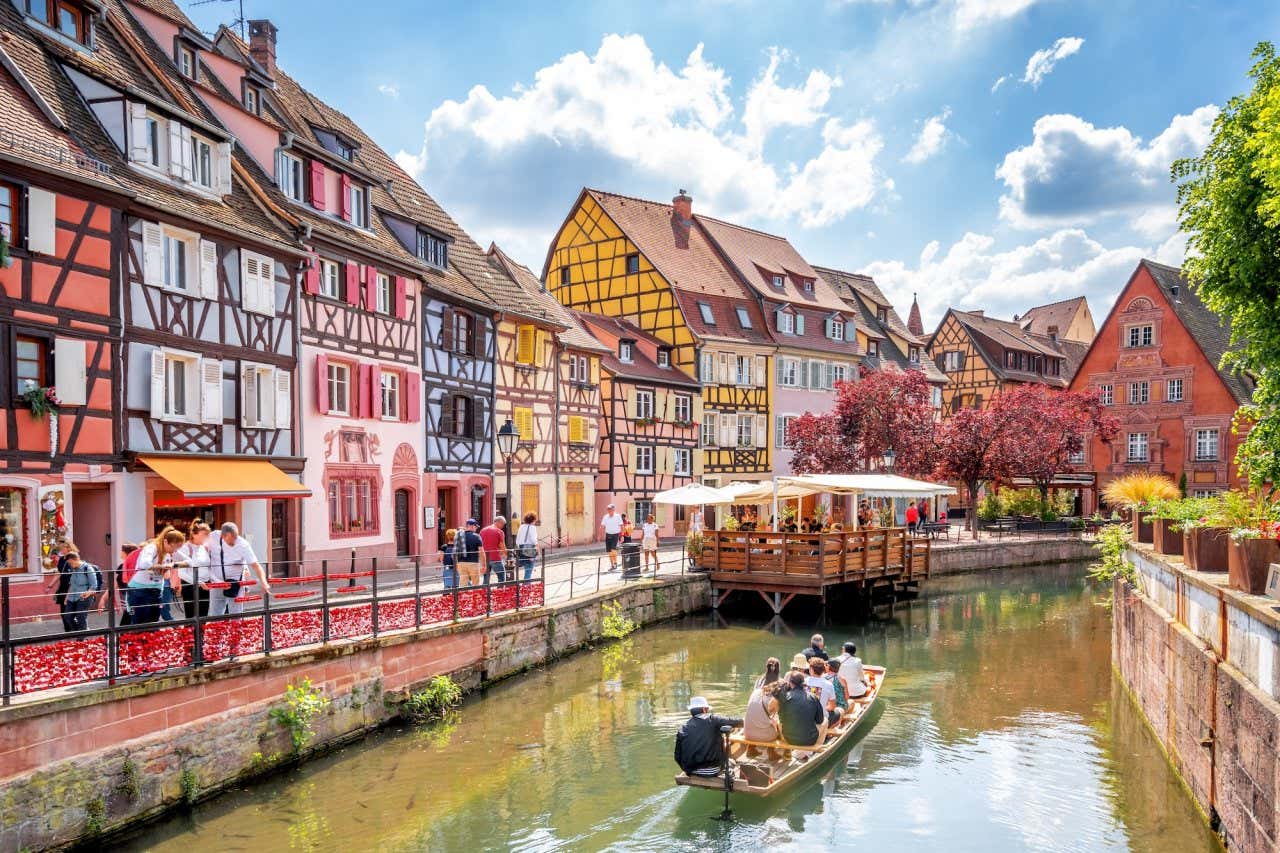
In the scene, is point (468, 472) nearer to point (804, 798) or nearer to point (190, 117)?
point (190, 117)

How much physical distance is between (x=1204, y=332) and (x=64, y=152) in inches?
1846

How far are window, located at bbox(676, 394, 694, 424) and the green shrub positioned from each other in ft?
82.6

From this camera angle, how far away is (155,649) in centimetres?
1121

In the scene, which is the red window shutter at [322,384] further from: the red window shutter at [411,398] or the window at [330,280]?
the red window shutter at [411,398]

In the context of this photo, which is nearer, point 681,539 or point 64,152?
point 64,152

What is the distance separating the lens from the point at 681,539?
129 feet

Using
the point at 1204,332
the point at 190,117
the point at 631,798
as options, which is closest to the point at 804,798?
the point at 631,798

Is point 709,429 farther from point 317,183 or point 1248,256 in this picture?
point 1248,256

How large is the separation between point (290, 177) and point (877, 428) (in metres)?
25.0

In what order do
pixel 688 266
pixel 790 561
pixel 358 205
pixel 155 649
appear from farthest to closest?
pixel 688 266
pixel 790 561
pixel 358 205
pixel 155 649

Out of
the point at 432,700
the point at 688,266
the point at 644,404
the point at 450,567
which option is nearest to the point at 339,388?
the point at 450,567

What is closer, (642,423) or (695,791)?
(695,791)

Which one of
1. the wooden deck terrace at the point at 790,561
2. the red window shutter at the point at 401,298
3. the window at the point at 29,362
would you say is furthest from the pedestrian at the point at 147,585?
the wooden deck terrace at the point at 790,561

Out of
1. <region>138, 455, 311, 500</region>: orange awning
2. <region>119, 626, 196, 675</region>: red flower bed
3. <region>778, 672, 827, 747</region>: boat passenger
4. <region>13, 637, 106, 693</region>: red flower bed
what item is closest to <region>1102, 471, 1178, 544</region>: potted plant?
<region>778, 672, 827, 747</region>: boat passenger
